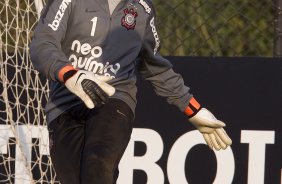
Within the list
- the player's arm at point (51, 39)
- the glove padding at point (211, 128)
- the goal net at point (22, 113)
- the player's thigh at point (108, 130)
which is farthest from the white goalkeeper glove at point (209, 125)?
the goal net at point (22, 113)

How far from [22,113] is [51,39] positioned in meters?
1.77

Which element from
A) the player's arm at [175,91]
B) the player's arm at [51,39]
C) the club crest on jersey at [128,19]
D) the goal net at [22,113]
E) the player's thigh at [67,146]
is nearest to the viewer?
the player's arm at [51,39]

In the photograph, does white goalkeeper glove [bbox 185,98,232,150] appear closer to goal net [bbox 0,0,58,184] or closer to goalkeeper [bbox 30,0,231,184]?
goalkeeper [bbox 30,0,231,184]

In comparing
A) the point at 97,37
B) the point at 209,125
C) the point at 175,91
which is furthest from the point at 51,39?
the point at 209,125

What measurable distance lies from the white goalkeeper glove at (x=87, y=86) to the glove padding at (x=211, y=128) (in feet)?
3.06

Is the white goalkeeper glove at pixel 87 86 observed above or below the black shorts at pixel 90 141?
above

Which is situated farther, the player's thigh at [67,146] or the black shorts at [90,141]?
the player's thigh at [67,146]

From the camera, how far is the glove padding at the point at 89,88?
4.05 meters

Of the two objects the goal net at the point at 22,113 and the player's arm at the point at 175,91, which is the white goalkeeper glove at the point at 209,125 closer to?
the player's arm at the point at 175,91

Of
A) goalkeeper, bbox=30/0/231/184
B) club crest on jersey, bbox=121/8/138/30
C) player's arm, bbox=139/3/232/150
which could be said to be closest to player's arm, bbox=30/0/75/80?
goalkeeper, bbox=30/0/231/184

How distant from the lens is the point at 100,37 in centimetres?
457

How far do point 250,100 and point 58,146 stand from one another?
1.87m

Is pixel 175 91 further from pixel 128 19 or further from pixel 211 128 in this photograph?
pixel 128 19

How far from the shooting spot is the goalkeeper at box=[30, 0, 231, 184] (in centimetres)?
436
